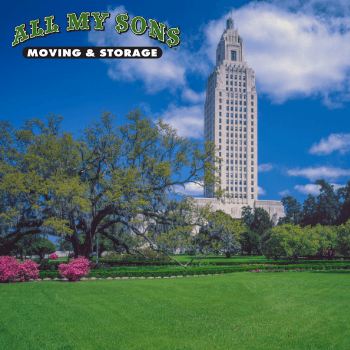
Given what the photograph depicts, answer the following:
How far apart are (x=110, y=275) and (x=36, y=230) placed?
8.77m

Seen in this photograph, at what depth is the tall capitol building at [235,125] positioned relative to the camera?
318ft

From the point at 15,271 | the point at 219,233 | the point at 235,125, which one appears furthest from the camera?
the point at 235,125

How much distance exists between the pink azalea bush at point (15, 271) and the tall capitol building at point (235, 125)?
79123 millimetres

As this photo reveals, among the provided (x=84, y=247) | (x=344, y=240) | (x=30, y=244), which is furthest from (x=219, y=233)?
(x=30, y=244)

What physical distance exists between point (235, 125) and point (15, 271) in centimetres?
9172

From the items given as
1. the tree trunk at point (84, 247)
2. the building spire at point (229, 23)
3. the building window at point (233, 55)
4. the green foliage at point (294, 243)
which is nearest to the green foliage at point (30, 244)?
the tree trunk at point (84, 247)

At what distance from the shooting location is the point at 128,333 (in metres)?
7.53

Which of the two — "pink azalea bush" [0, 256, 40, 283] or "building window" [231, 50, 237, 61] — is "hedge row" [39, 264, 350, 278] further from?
"building window" [231, 50, 237, 61]

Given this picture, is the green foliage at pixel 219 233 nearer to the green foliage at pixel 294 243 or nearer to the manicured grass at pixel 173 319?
the green foliage at pixel 294 243

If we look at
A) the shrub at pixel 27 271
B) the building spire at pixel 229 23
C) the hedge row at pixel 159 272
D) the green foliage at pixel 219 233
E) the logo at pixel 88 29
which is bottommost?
the hedge row at pixel 159 272

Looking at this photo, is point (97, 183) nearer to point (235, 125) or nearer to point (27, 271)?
point (27, 271)

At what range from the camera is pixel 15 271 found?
54.7 feet

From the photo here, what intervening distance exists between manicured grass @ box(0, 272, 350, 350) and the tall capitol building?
8223 centimetres

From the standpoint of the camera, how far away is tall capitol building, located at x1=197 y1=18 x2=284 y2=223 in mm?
96875
